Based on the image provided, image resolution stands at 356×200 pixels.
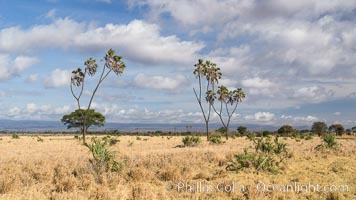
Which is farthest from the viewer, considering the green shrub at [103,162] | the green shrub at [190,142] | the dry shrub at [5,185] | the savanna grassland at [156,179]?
the green shrub at [190,142]

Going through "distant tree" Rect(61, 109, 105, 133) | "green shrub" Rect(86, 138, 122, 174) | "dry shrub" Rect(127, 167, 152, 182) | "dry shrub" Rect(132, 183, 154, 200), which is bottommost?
"dry shrub" Rect(132, 183, 154, 200)

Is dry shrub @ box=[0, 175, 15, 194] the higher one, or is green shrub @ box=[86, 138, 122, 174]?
green shrub @ box=[86, 138, 122, 174]

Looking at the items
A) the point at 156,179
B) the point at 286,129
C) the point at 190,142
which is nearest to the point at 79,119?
the point at 286,129

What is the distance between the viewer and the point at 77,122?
104688mm

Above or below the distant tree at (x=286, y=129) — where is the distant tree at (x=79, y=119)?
above

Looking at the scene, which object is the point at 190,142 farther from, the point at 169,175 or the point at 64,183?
the point at 64,183

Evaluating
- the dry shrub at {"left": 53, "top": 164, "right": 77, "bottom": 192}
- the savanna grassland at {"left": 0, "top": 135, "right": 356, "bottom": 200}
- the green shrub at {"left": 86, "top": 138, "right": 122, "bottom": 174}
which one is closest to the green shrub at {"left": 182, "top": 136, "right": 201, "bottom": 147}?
the savanna grassland at {"left": 0, "top": 135, "right": 356, "bottom": 200}

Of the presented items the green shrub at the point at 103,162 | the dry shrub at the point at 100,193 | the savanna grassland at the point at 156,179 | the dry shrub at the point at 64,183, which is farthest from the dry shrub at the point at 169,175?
the dry shrub at the point at 64,183

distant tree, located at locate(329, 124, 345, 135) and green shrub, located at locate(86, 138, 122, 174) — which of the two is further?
distant tree, located at locate(329, 124, 345, 135)

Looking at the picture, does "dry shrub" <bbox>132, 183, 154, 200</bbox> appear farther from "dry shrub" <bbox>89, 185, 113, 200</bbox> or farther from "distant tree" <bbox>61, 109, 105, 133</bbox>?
"distant tree" <bbox>61, 109, 105, 133</bbox>

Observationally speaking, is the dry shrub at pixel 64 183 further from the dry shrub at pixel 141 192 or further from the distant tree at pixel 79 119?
the distant tree at pixel 79 119

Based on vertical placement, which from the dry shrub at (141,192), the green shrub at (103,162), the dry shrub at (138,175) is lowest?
the dry shrub at (141,192)

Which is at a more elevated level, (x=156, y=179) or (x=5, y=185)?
(x=5, y=185)

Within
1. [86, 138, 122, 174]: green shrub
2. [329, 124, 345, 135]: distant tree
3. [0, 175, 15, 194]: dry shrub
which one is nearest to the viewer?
[0, 175, 15, 194]: dry shrub
